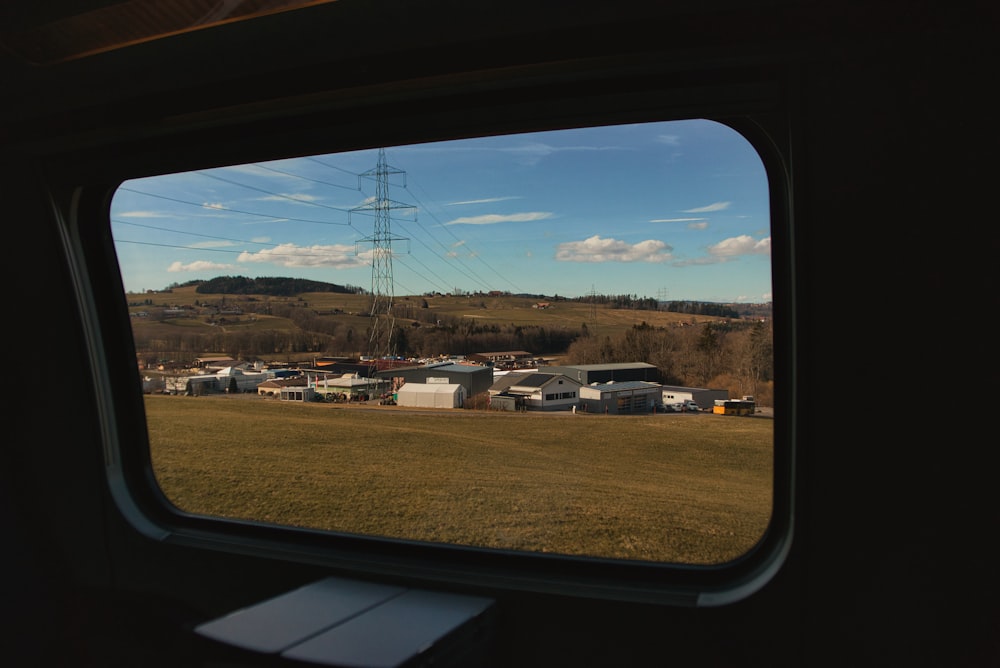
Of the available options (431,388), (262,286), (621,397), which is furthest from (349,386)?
(621,397)

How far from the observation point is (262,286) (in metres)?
2.39

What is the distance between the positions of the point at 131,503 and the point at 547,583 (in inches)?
76.3

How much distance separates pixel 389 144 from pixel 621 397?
1205 mm

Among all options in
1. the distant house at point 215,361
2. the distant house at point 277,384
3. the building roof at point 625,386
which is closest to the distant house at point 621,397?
the building roof at point 625,386

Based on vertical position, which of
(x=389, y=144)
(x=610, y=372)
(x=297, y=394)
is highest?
(x=389, y=144)

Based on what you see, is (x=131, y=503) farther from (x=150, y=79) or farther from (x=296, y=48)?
(x=296, y=48)

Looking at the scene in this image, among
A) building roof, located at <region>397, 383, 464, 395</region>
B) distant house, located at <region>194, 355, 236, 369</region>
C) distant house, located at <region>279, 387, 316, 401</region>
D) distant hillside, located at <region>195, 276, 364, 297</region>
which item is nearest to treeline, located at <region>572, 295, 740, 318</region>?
building roof, located at <region>397, 383, 464, 395</region>

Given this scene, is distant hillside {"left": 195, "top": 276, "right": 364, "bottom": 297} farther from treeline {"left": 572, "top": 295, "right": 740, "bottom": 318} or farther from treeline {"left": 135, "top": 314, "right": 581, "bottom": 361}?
treeline {"left": 572, "top": 295, "right": 740, "bottom": 318}

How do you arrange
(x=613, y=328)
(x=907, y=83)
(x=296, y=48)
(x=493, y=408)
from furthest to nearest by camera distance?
1. (x=493, y=408)
2. (x=613, y=328)
3. (x=296, y=48)
4. (x=907, y=83)

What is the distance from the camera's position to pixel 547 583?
1.79 metres

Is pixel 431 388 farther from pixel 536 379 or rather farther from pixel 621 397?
pixel 621 397

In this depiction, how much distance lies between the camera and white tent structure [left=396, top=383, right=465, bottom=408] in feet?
6.75

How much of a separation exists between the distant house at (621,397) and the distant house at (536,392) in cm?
→ 4

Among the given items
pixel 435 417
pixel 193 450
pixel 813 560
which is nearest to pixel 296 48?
pixel 435 417
